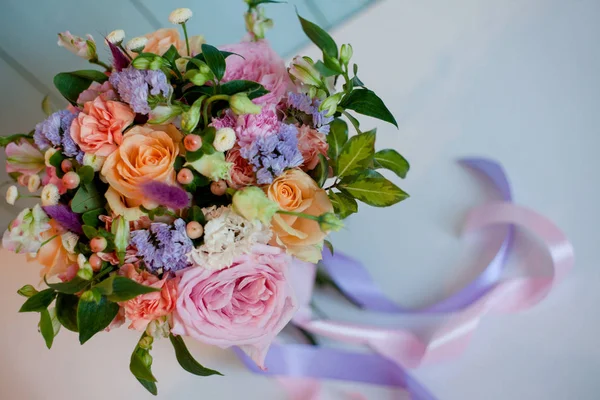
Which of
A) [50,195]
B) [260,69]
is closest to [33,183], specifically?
[50,195]

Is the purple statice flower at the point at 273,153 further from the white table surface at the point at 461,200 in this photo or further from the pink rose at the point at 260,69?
the white table surface at the point at 461,200

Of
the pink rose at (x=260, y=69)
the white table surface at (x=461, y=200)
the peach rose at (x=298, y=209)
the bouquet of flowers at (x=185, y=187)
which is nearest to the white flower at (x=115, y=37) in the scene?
the bouquet of flowers at (x=185, y=187)

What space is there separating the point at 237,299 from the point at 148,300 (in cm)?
9

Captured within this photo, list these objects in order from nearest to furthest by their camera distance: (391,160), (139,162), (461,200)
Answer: (139,162) → (391,160) → (461,200)

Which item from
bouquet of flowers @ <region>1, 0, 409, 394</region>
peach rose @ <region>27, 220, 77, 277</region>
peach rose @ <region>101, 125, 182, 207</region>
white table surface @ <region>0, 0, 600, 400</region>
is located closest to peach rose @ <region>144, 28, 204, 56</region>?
bouquet of flowers @ <region>1, 0, 409, 394</region>

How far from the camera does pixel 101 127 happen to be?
49 centimetres

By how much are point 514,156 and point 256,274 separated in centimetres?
54

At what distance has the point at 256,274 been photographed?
0.53 meters

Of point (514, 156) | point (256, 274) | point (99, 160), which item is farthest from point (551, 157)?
point (99, 160)

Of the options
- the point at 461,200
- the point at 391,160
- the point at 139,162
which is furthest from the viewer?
the point at 461,200

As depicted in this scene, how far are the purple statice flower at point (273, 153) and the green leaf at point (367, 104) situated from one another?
101 millimetres

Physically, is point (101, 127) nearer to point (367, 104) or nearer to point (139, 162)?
point (139, 162)

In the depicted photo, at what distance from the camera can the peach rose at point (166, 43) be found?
0.55 meters

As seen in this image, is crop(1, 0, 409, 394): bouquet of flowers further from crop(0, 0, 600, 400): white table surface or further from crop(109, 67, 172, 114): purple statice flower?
crop(0, 0, 600, 400): white table surface
